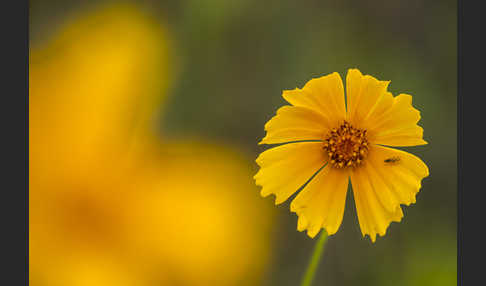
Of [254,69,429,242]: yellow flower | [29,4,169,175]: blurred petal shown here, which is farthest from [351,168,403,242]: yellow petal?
[29,4,169,175]: blurred petal

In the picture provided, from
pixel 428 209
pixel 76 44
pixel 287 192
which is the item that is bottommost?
pixel 428 209

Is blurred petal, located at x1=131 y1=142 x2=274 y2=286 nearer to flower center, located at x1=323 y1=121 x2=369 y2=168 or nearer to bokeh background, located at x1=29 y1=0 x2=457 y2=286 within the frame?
bokeh background, located at x1=29 y1=0 x2=457 y2=286

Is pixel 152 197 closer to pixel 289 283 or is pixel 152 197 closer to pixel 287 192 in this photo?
pixel 289 283

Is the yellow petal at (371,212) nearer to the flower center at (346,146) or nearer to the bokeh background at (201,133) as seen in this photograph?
the flower center at (346,146)

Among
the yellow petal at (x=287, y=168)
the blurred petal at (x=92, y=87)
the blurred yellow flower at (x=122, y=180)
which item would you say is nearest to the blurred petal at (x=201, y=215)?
the blurred yellow flower at (x=122, y=180)

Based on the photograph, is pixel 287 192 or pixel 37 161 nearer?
pixel 287 192

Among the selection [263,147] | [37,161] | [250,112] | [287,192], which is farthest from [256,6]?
[287,192]
